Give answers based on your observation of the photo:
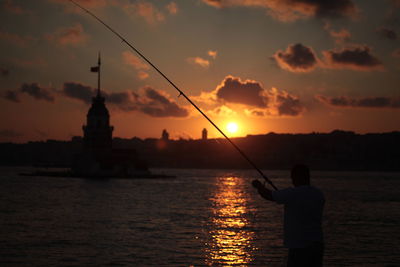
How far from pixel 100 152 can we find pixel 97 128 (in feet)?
21.5

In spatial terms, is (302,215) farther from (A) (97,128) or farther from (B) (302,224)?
(A) (97,128)

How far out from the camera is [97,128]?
134750mm

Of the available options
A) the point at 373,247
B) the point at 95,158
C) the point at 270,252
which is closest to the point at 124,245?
the point at 270,252

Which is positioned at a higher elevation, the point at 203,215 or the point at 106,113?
the point at 106,113

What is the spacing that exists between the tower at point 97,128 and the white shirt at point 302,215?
12901 cm

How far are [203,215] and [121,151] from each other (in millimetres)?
98679

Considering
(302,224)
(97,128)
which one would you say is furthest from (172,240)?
(97,128)

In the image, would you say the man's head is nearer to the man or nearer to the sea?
the man

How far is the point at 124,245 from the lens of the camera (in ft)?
76.3

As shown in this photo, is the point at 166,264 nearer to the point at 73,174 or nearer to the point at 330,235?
the point at 330,235

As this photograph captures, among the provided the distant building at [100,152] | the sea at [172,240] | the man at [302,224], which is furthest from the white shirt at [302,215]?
the distant building at [100,152]

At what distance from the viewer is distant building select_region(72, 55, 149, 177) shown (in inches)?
5241

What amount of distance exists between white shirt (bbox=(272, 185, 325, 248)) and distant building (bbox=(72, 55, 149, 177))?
126 m

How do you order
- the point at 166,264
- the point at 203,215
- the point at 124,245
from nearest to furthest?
1. the point at 166,264
2. the point at 124,245
3. the point at 203,215
